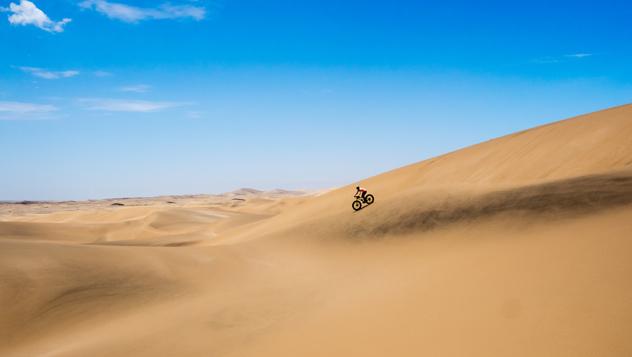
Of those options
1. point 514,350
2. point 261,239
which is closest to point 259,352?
point 514,350

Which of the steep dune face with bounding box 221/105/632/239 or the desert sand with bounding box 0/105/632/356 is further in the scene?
the steep dune face with bounding box 221/105/632/239

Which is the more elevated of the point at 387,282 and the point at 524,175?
the point at 524,175

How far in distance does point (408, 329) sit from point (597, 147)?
33.5 ft

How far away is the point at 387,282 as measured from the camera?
6574 millimetres

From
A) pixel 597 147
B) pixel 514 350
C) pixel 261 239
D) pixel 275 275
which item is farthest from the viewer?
pixel 261 239

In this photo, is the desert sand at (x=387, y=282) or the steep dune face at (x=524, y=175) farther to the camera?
the steep dune face at (x=524, y=175)

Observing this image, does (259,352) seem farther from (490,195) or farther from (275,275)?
(490,195)

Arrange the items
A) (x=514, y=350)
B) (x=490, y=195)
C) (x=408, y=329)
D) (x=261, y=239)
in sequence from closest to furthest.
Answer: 1. (x=514, y=350)
2. (x=408, y=329)
3. (x=490, y=195)
4. (x=261, y=239)

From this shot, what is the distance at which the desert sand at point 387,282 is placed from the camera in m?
4.04

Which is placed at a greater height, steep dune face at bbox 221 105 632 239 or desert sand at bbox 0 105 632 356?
steep dune face at bbox 221 105 632 239

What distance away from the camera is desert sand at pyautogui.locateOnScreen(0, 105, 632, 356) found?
13.3 ft

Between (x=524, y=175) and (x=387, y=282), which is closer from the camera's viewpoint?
(x=387, y=282)

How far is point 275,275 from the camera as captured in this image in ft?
27.9

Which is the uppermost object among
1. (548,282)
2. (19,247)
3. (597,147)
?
(597,147)
